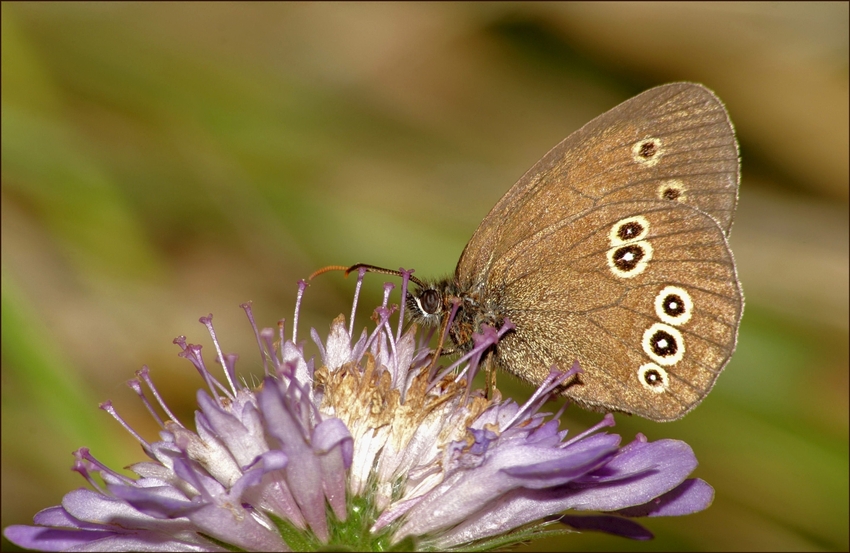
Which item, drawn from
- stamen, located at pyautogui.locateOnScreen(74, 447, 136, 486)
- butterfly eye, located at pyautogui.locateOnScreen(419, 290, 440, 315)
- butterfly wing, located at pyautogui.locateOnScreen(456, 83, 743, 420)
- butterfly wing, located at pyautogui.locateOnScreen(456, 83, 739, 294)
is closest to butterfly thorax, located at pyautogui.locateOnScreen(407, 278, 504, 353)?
butterfly eye, located at pyautogui.locateOnScreen(419, 290, 440, 315)

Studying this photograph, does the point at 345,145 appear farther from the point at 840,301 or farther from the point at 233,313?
the point at 840,301

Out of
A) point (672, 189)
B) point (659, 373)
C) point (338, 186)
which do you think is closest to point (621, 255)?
point (672, 189)

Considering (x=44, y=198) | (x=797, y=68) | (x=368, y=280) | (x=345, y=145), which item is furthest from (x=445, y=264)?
(x=797, y=68)

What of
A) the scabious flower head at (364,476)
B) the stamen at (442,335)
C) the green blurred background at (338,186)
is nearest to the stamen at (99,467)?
the scabious flower head at (364,476)

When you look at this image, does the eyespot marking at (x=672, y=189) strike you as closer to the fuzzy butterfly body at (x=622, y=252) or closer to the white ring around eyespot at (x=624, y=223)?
the fuzzy butterfly body at (x=622, y=252)

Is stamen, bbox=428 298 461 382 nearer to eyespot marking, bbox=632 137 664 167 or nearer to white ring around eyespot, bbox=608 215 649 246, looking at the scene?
white ring around eyespot, bbox=608 215 649 246

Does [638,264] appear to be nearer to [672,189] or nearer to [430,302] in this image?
[672,189]
